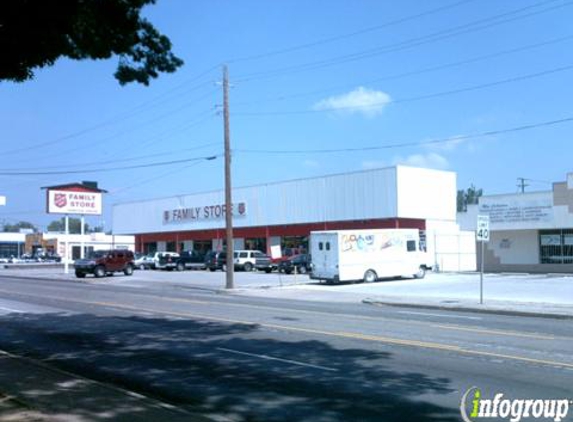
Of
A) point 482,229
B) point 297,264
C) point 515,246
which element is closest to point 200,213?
point 297,264

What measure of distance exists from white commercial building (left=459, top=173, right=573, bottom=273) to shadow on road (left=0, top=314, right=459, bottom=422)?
99.4ft

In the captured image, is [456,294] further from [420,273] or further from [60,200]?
[60,200]

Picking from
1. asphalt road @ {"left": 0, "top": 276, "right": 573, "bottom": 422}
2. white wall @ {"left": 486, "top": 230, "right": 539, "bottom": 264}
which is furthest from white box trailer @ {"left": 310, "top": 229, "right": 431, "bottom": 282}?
asphalt road @ {"left": 0, "top": 276, "right": 573, "bottom": 422}

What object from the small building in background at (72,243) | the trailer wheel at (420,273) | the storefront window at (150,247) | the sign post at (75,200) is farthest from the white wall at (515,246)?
the small building in background at (72,243)

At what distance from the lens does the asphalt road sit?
8227 mm

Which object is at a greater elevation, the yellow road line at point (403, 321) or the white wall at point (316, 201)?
the white wall at point (316, 201)

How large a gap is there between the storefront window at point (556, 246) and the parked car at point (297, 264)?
50.1 feet

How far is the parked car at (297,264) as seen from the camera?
156 ft

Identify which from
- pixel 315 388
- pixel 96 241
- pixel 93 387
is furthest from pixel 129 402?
pixel 96 241

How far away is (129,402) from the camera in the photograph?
774 centimetres

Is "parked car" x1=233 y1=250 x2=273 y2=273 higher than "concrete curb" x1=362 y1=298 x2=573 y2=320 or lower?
higher

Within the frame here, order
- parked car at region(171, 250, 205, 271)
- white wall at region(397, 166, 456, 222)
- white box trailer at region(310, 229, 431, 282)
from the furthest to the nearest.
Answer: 1. parked car at region(171, 250, 205, 271)
2. white wall at region(397, 166, 456, 222)
3. white box trailer at region(310, 229, 431, 282)

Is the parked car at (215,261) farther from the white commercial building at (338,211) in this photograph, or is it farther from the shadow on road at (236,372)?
the shadow on road at (236,372)

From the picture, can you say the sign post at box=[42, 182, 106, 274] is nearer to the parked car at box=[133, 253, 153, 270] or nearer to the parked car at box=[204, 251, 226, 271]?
the parked car at box=[133, 253, 153, 270]
